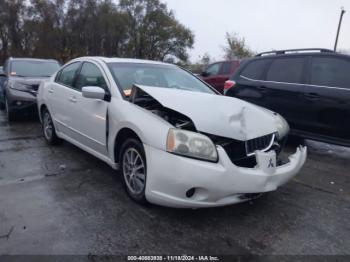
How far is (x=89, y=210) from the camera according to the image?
10.3 feet

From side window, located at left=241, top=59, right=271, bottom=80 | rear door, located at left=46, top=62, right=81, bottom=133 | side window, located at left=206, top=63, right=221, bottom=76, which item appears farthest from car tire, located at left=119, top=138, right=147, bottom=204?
side window, located at left=206, top=63, right=221, bottom=76

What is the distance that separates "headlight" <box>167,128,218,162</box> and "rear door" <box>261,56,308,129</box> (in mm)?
3174

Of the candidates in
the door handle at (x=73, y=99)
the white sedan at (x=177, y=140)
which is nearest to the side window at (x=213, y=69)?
the white sedan at (x=177, y=140)

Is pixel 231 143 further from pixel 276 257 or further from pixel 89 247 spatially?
pixel 89 247

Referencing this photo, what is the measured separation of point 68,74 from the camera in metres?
4.89

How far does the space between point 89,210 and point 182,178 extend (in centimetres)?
111

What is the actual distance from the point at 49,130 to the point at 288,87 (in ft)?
13.6

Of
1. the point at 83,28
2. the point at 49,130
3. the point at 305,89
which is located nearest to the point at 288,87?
the point at 305,89

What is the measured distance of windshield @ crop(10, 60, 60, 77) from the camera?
7.91 metres

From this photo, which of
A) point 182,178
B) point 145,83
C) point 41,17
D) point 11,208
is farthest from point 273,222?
point 41,17

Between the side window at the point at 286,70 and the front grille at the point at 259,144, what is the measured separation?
2665mm

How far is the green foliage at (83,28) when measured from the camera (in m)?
34.4

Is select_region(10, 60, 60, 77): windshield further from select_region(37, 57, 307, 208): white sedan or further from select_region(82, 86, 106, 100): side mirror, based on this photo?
select_region(82, 86, 106, 100): side mirror

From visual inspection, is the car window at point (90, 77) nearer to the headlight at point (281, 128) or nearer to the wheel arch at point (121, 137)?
the wheel arch at point (121, 137)
